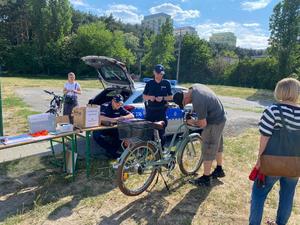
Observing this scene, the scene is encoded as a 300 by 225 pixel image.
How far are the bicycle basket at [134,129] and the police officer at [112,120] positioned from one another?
2.87ft

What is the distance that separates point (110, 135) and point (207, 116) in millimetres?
1869

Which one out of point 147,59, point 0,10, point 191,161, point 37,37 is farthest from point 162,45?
point 191,161

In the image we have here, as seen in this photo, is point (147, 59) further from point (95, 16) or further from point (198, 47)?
point (95, 16)

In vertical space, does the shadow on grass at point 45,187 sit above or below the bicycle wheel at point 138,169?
below

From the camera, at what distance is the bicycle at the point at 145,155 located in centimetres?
378

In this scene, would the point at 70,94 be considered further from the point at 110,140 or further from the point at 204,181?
the point at 204,181

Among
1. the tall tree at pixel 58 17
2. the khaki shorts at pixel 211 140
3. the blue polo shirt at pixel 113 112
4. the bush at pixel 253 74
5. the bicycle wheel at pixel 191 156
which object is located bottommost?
the bicycle wheel at pixel 191 156

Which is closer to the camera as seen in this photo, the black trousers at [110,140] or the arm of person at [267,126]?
the arm of person at [267,126]

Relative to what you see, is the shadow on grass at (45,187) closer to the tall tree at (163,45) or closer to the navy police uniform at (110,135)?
the navy police uniform at (110,135)

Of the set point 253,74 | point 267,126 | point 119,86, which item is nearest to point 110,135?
Result: point 119,86

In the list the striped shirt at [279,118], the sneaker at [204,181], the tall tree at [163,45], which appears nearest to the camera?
the striped shirt at [279,118]

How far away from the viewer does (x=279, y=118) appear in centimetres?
261

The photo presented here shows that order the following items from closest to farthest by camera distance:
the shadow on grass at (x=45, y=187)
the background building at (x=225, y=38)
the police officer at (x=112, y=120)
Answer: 1. the shadow on grass at (x=45, y=187)
2. the police officer at (x=112, y=120)
3. the background building at (x=225, y=38)

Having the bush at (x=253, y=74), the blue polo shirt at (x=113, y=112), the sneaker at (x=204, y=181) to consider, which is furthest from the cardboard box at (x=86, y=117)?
the bush at (x=253, y=74)
